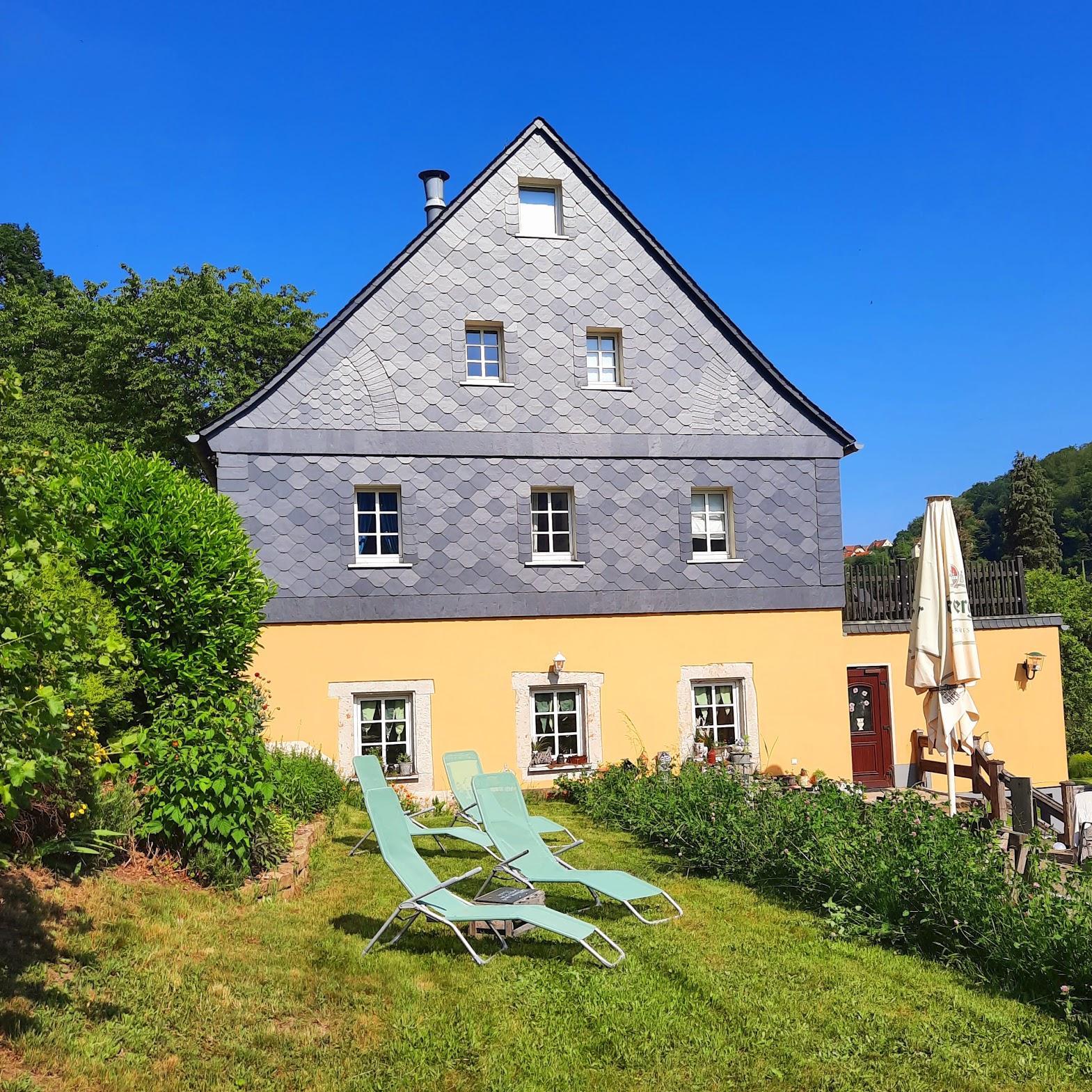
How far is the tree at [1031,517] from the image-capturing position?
54.2 m

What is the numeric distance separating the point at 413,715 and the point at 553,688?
213cm

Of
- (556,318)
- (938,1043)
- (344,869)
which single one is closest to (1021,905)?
(938,1043)

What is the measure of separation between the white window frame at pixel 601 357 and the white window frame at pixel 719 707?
16.0 feet

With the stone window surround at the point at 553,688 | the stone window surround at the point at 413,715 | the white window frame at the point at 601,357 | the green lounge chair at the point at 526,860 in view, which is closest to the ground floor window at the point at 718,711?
the stone window surround at the point at 553,688

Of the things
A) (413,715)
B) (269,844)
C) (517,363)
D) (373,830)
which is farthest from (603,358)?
(269,844)

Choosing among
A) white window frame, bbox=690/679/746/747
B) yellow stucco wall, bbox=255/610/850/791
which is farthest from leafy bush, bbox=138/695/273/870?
white window frame, bbox=690/679/746/747

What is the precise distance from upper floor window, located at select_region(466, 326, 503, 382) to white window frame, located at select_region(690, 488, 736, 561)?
3632 mm

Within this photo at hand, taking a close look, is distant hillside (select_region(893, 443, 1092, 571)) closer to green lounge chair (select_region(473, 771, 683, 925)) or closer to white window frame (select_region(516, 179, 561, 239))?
white window frame (select_region(516, 179, 561, 239))

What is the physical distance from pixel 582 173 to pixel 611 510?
5.29m

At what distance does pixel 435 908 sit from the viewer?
684 cm

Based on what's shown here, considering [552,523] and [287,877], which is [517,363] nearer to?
[552,523]

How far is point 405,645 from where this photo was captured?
15180 millimetres

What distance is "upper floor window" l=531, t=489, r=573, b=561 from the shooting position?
16.1 metres

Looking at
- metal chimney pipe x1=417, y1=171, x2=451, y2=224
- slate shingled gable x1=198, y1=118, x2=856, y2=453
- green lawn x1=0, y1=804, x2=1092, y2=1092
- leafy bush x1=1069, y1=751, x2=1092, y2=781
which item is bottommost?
leafy bush x1=1069, y1=751, x2=1092, y2=781
